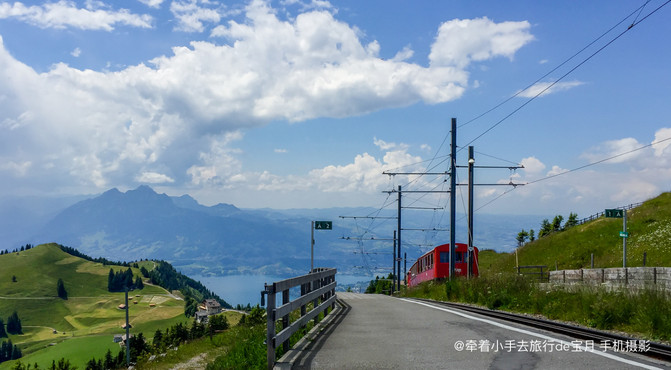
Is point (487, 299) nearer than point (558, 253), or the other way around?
point (487, 299)

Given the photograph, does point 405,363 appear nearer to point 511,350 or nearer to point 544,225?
point 511,350

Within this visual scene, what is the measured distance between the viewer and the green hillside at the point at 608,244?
51.2 metres

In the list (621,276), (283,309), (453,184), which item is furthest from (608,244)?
(283,309)

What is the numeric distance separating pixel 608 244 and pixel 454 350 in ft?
193

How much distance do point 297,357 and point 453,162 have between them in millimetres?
25278

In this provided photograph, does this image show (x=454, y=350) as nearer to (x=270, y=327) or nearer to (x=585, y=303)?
(x=270, y=327)

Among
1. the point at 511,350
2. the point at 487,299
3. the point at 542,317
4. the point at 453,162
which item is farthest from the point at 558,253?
the point at 511,350

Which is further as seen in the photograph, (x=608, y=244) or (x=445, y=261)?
(x=608, y=244)

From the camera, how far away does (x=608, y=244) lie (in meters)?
60.2

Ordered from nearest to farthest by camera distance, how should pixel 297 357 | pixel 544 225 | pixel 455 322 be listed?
pixel 297 357
pixel 455 322
pixel 544 225

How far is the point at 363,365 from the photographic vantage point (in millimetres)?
7484

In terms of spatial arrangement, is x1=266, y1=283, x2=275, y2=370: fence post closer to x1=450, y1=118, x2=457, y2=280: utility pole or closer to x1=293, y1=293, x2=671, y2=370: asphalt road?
x1=293, y1=293, x2=671, y2=370: asphalt road

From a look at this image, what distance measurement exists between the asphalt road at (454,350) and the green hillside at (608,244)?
41.4 meters

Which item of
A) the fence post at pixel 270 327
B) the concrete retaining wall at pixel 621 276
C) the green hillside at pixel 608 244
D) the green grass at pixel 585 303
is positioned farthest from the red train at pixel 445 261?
the fence post at pixel 270 327
